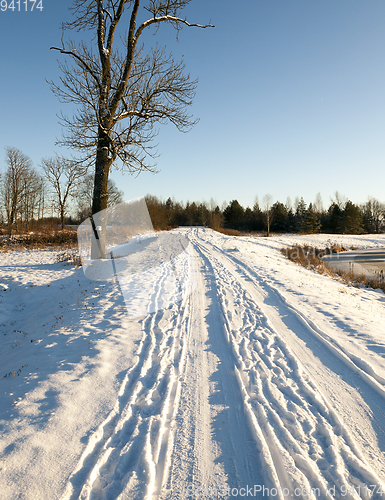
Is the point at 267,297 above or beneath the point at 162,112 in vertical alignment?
beneath

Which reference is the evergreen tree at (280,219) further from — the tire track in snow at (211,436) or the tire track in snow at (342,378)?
the tire track in snow at (211,436)

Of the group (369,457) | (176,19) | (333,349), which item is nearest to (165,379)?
(369,457)

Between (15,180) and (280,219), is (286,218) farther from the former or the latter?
(15,180)

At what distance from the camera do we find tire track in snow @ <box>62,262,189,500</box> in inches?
81.4

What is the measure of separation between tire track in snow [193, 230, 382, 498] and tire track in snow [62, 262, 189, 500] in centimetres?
103

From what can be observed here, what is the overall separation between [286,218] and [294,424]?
64.4 metres

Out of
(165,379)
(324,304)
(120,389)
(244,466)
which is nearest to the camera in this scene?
(244,466)

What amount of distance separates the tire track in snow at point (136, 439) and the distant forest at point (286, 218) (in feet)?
124

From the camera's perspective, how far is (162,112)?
9.34 metres

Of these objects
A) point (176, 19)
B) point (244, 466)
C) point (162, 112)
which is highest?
point (176, 19)

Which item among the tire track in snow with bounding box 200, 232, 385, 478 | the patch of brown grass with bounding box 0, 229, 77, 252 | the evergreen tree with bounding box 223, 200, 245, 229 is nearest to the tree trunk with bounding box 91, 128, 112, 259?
the tire track in snow with bounding box 200, 232, 385, 478

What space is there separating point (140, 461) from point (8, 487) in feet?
3.47

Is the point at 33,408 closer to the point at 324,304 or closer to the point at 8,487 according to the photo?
the point at 8,487

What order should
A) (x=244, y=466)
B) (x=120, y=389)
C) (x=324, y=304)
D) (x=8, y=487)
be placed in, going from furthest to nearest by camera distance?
(x=324, y=304) → (x=120, y=389) → (x=244, y=466) → (x=8, y=487)
